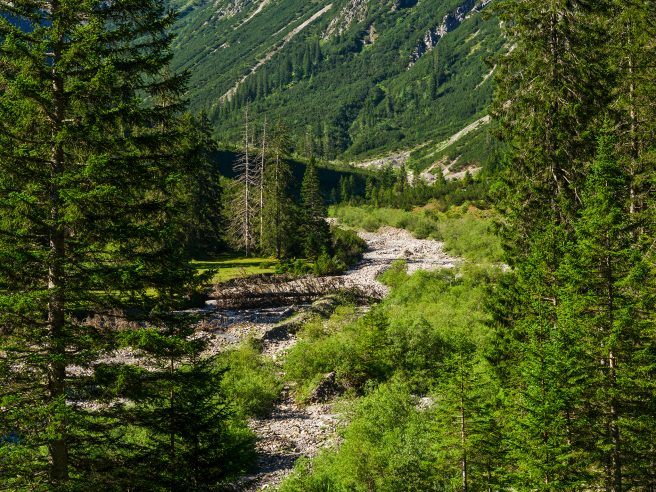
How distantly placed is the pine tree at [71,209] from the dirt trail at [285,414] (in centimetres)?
824

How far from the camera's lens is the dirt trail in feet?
54.8

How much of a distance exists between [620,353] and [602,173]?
13.5ft

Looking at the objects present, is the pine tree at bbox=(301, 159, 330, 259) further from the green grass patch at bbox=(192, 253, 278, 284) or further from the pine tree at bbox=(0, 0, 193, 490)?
the pine tree at bbox=(0, 0, 193, 490)

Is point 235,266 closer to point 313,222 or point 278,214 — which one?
point 278,214

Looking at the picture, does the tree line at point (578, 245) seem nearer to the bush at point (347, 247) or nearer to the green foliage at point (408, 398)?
the green foliage at point (408, 398)

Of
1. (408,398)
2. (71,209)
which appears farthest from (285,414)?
(71,209)

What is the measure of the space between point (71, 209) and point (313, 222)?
4707cm

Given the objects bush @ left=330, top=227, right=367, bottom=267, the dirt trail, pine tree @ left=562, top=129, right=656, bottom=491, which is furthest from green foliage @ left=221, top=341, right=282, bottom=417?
bush @ left=330, top=227, right=367, bottom=267

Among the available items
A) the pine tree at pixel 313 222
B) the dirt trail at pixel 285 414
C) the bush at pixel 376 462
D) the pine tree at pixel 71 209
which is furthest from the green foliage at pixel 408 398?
the pine tree at pixel 313 222

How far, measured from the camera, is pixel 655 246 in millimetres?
11945

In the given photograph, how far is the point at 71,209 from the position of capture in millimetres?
7438

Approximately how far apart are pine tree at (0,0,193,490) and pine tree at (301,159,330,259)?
1688 inches

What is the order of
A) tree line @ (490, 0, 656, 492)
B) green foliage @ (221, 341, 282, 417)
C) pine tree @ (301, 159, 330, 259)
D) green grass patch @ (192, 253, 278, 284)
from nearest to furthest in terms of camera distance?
tree line @ (490, 0, 656, 492) < green foliage @ (221, 341, 282, 417) < green grass patch @ (192, 253, 278, 284) < pine tree @ (301, 159, 330, 259)

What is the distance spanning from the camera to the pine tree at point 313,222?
52.2 metres
